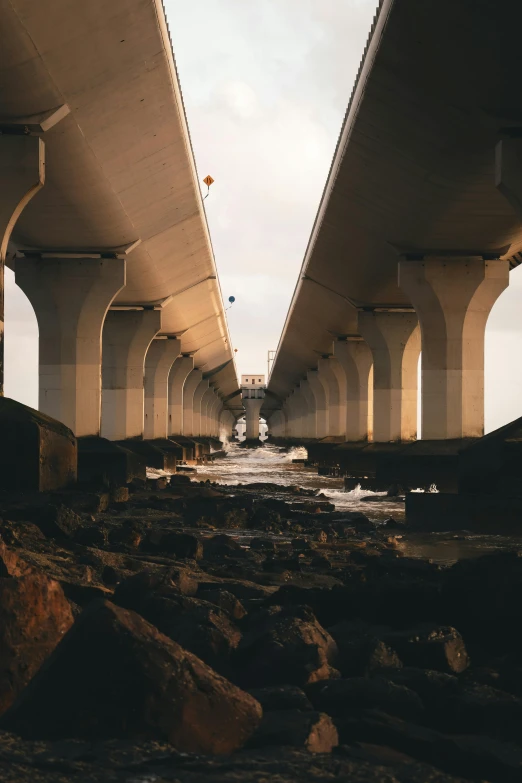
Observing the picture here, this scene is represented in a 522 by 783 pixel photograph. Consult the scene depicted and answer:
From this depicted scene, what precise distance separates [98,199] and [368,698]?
18307 millimetres

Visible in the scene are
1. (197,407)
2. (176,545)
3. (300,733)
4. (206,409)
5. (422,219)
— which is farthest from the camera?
(206,409)

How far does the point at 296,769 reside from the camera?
3.83 metres

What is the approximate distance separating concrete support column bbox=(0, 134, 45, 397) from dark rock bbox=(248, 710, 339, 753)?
1321 centimetres

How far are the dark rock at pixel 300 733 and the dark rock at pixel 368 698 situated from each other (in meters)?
0.27

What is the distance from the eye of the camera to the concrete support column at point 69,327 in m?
26.4

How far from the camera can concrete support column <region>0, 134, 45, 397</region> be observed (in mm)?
16516

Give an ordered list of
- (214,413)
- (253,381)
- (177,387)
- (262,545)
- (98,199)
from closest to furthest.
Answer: (262,545), (98,199), (177,387), (214,413), (253,381)

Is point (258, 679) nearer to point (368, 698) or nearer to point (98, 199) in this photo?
point (368, 698)

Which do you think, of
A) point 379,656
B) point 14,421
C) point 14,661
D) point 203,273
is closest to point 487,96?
point 14,421

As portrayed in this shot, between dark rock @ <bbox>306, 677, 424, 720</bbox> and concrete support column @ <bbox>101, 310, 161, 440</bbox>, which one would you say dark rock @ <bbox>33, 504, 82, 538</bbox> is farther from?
concrete support column @ <bbox>101, 310, 161, 440</bbox>

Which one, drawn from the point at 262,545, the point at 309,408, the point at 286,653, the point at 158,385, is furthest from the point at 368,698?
the point at 309,408

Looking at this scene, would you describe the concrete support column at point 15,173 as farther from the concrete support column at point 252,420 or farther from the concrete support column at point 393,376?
the concrete support column at point 252,420

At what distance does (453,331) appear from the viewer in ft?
87.5

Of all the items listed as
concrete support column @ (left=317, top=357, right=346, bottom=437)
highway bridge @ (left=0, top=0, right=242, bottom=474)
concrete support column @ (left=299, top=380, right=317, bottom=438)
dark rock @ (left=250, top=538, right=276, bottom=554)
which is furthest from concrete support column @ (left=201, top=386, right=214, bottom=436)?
dark rock @ (left=250, top=538, right=276, bottom=554)
